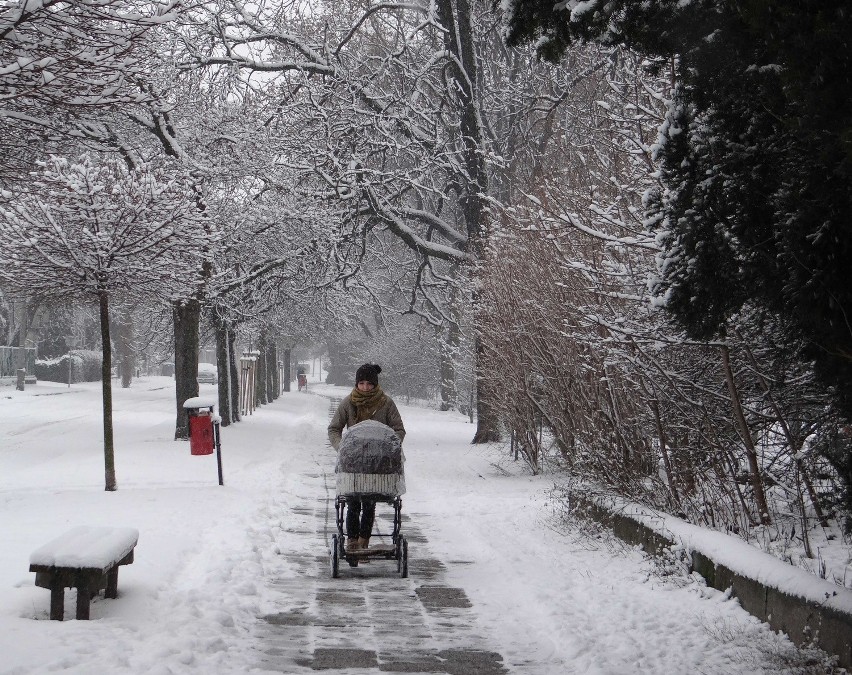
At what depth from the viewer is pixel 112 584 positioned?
22.6 feet

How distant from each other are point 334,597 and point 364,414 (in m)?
2.01

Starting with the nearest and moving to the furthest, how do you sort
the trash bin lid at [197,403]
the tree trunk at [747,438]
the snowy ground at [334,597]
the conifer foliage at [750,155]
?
the conifer foliage at [750,155], the snowy ground at [334,597], the tree trunk at [747,438], the trash bin lid at [197,403]

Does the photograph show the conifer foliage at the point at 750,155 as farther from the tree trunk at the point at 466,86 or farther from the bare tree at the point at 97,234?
the tree trunk at the point at 466,86

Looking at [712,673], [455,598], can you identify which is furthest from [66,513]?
[712,673]

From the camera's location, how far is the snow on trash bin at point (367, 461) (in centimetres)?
832

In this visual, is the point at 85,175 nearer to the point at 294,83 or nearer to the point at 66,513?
the point at 66,513

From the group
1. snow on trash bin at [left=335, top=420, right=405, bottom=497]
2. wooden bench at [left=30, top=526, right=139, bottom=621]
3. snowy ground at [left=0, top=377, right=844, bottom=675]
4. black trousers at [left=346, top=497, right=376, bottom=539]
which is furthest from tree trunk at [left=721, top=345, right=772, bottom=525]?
wooden bench at [left=30, top=526, right=139, bottom=621]

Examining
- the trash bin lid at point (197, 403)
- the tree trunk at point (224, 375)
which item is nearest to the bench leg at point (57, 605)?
the trash bin lid at point (197, 403)

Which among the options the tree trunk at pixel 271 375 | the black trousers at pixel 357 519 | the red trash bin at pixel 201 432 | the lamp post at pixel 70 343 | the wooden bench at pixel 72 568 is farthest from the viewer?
the lamp post at pixel 70 343

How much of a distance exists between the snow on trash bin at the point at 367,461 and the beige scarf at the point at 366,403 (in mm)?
625

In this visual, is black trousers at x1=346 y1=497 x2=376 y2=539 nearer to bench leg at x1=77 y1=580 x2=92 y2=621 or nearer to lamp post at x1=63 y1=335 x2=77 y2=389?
bench leg at x1=77 y1=580 x2=92 y2=621

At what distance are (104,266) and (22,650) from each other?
8029 millimetres

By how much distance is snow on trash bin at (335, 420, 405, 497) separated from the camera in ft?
27.3

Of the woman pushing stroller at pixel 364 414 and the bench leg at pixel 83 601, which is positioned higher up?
the woman pushing stroller at pixel 364 414
